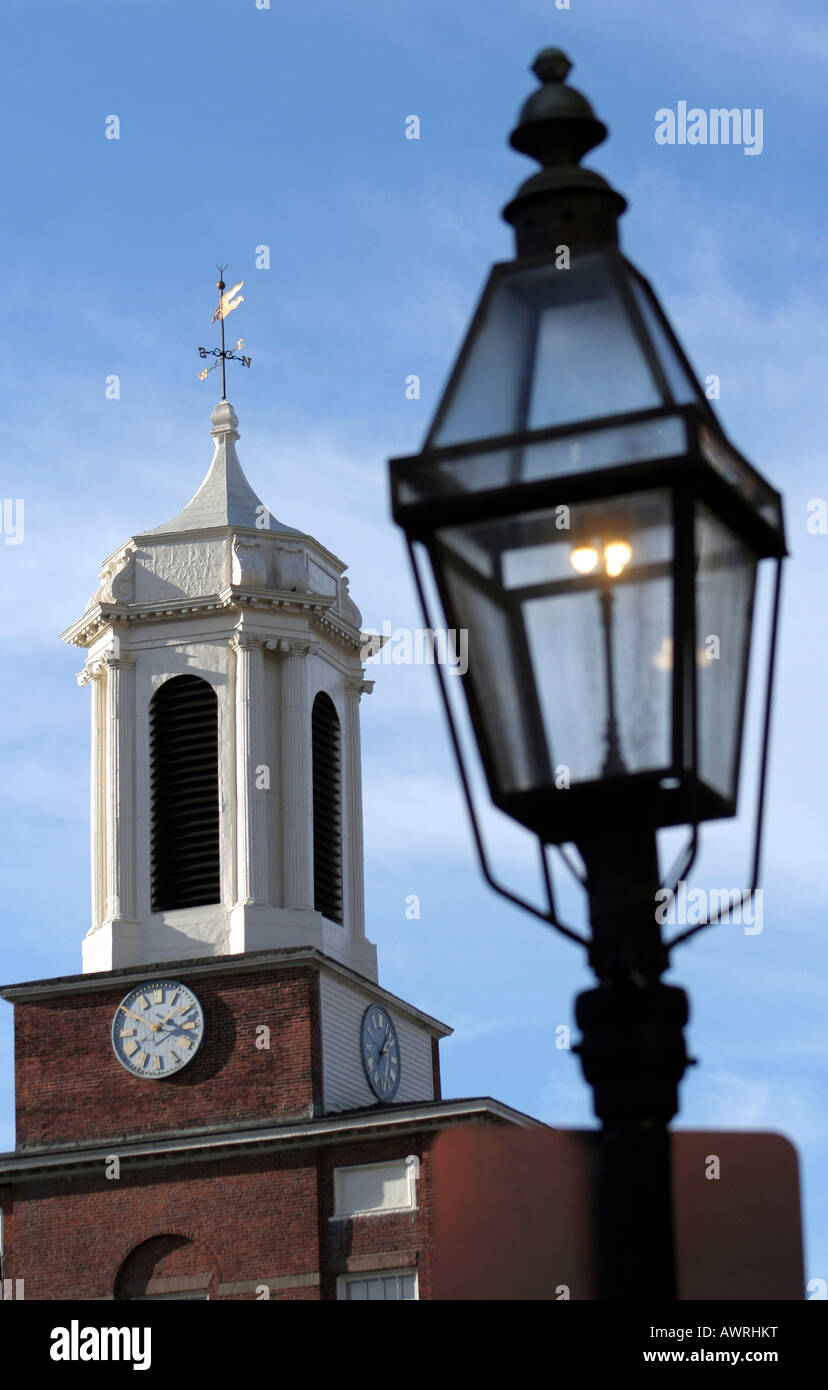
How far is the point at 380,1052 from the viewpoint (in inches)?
1516

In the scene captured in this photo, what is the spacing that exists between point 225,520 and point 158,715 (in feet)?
12.2

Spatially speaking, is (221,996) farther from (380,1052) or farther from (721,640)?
(721,640)

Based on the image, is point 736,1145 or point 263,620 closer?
point 736,1145

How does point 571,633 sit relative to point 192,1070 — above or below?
below

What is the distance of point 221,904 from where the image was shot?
36.4 meters

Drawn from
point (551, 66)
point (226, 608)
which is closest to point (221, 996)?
point (226, 608)

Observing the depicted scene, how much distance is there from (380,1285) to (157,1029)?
5.47 m

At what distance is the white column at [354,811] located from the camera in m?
37.7

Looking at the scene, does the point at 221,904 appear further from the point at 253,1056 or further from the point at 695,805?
the point at 695,805

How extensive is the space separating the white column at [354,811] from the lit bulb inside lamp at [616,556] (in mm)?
33048

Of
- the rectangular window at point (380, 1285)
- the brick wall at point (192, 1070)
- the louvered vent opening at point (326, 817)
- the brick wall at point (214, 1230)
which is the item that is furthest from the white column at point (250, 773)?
the rectangular window at point (380, 1285)

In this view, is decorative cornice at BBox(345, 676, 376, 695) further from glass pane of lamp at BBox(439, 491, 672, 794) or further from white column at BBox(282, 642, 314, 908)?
glass pane of lamp at BBox(439, 491, 672, 794)

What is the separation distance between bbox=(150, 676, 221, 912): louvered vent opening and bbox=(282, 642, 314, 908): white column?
1.05 metres
